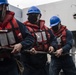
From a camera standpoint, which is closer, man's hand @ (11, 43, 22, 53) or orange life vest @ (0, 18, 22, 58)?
man's hand @ (11, 43, 22, 53)

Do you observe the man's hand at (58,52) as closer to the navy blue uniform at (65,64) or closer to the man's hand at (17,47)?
the navy blue uniform at (65,64)

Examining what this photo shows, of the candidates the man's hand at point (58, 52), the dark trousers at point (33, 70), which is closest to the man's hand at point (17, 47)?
the dark trousers at point (33, 70)

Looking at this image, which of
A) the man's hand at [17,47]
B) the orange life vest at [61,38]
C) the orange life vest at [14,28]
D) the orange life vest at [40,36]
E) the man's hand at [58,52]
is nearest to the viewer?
the man's hand at [17,47]

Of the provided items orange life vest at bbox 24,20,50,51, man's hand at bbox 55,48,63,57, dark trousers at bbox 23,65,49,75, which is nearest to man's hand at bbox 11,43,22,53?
orange life vest at bbox 24,20,50,51

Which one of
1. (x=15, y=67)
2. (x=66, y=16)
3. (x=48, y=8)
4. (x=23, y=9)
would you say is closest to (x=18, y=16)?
(x=23, y=9)

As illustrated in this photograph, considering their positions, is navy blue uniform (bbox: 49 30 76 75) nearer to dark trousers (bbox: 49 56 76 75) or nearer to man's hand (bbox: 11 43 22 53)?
dark trousers (bbox: 49 56 76 75)

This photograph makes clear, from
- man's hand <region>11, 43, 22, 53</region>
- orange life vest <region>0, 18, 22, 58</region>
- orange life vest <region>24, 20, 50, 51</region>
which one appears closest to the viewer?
man's hand <region>11, 43, 22, 53</region>

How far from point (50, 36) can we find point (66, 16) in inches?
227

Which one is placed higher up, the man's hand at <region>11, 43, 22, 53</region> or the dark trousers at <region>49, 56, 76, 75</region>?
the man's hand at <region>11, 43, 22, 53</region>

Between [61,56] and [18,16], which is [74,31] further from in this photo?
[61,56]

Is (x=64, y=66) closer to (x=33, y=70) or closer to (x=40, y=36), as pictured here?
(x=33, y=70)

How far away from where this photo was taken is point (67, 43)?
19.4 feet

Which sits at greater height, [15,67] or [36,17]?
[36,17]

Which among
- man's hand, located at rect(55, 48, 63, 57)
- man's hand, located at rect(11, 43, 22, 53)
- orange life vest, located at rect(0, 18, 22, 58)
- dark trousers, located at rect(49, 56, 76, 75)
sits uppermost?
orange life vest, located at rect(0, 18, 22, 58)
